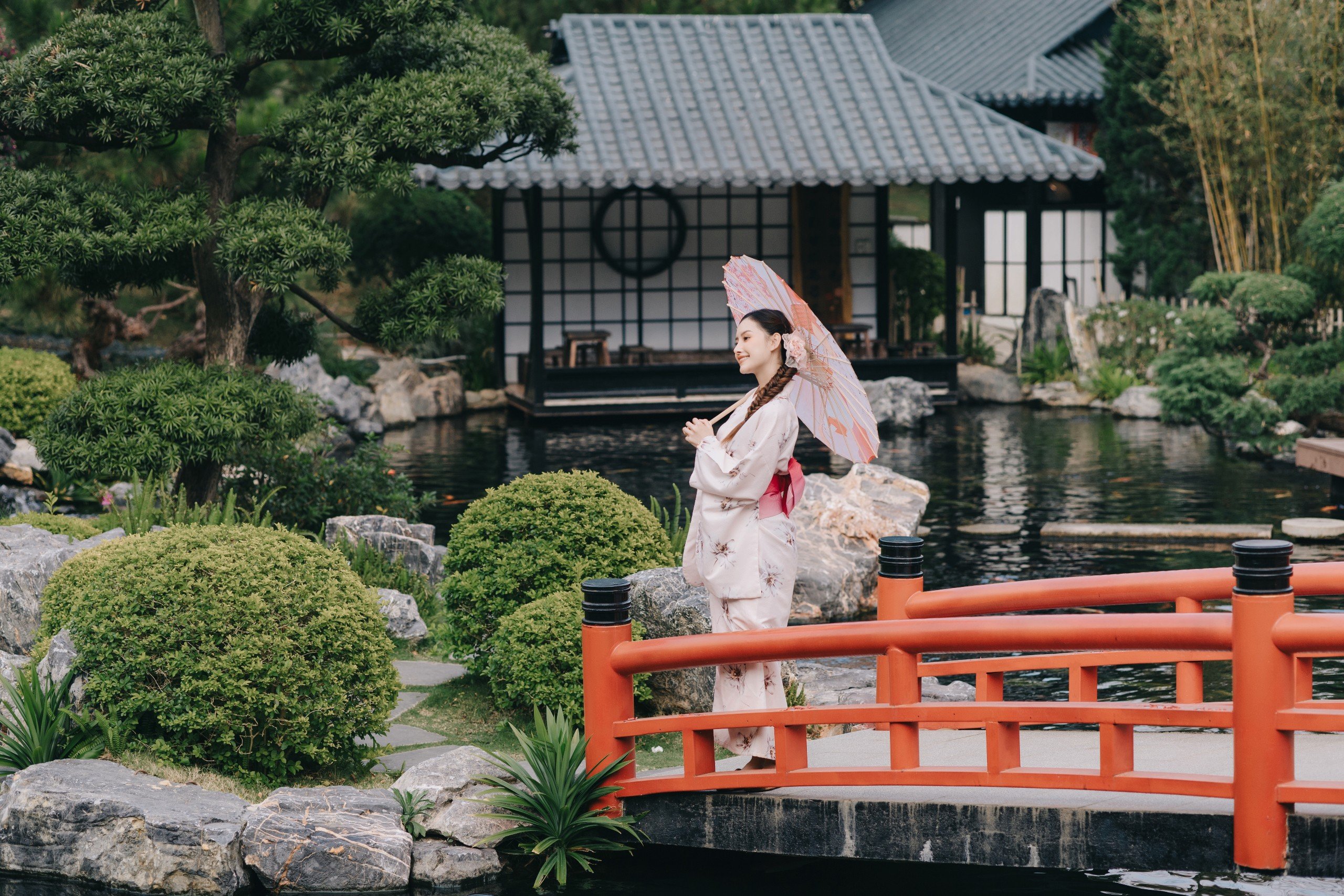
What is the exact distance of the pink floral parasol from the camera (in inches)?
208

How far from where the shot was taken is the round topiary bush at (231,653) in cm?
548

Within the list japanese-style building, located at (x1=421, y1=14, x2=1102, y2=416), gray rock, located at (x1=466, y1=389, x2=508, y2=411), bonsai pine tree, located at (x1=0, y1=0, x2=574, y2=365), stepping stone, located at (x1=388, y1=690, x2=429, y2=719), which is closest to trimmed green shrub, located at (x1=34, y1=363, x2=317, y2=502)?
bonsai pine tree, located at (x1=0, y1=0, x2=574, y2=365)

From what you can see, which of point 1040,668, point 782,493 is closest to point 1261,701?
point 1040,668

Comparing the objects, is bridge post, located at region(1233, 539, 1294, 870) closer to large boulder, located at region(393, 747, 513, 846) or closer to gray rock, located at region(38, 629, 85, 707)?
large boulder, located at region(393, 747, 513, 846)

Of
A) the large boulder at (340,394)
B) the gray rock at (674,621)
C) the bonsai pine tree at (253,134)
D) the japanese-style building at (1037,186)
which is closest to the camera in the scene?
the gray rock at (674,621)

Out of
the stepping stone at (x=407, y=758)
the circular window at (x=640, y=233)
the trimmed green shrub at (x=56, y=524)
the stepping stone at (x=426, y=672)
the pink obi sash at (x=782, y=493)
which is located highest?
the circular window at (x=640, y=233)

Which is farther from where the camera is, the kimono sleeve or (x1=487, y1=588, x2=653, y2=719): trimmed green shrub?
(x1=487, y1=588, x2=653, y2=719): trimmed green shrub

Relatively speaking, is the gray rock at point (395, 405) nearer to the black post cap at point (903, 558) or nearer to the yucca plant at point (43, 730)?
the yucca plant at point (43, 730)

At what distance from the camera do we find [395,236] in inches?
811

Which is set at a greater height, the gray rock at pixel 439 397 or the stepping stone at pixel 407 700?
the gray rock at pixel 439 397

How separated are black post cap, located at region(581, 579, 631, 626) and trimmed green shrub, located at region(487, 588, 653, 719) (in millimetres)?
909

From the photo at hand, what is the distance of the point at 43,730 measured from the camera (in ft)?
18.5

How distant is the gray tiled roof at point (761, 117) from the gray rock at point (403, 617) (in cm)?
938


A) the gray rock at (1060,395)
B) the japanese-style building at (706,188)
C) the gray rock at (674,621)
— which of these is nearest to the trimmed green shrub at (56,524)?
the gray rock at (674,621)
